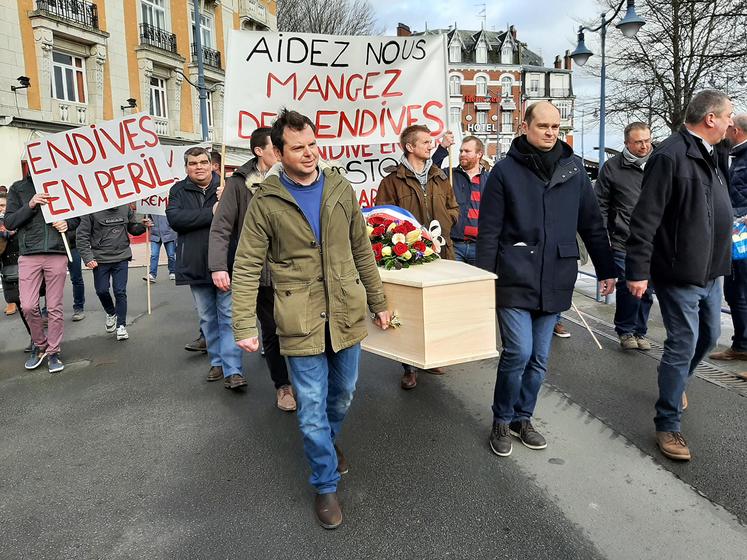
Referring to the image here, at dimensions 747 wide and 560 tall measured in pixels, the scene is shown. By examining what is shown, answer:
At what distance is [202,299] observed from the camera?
505 cm

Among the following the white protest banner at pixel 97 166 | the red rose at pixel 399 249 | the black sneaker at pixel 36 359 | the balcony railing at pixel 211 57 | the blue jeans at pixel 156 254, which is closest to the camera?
the red rose at pixel 399 249

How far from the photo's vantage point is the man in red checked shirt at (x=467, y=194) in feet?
19.1

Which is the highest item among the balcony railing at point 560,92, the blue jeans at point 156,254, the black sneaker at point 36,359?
the balcony railing at point 560,92

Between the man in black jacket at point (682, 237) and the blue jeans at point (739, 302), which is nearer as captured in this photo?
the man in black jacket at point (682, 237)

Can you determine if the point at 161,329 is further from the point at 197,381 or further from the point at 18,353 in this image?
the point at 197,381

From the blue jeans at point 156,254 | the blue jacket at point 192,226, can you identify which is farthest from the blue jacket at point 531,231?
the blue jeans at point 156,254

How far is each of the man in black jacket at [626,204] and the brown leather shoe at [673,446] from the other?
87.6 inches

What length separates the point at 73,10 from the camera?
21172 mm

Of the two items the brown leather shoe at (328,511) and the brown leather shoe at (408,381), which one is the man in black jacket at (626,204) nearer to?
the brown leather shoe at (408,381)

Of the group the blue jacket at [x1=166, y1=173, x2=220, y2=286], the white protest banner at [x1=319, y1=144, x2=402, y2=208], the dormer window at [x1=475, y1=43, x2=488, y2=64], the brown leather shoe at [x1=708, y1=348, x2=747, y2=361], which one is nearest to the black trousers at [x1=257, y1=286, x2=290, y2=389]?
the blue jacket at [x1=166, y1=173, x2=220, y2=286]

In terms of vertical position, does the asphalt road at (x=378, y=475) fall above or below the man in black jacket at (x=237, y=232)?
below

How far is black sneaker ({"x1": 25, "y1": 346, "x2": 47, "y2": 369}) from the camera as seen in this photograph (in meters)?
5.74

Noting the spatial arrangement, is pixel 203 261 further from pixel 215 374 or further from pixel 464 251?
pixel 464 251

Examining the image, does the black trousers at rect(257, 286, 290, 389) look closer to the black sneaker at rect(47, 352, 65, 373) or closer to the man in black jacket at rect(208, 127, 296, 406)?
the man in black jacket at rect(208, 127, 296, 406)
